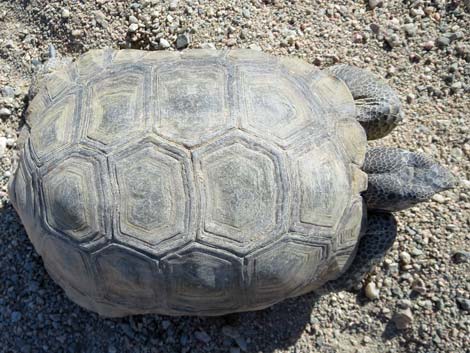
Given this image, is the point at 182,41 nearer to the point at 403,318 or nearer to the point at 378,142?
the point at 378,142

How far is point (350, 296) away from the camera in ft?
11.6

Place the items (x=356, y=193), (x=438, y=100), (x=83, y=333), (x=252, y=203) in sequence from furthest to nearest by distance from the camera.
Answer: (x=438, y=100) < (x=83, y=333) < (x=356, y=193) < (x=252, y=203)

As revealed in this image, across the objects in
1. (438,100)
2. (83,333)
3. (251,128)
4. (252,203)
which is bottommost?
(83,333)

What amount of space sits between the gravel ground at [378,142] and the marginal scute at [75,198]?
951 millimetres

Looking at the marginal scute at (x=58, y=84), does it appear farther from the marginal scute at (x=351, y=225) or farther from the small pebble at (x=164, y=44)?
the marginal scute at (x=351, y=225)

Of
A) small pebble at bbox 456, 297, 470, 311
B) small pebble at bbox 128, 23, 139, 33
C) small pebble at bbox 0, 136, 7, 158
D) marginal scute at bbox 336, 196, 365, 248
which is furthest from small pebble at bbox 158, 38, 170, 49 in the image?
small pebble at bbox 456, 297, 470, 311

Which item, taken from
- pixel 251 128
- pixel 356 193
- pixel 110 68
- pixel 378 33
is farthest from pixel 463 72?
pixel 110 68

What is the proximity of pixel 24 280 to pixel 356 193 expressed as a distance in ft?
7.12

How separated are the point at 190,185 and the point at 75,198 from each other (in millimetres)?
576

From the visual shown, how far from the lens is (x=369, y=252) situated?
3.31m

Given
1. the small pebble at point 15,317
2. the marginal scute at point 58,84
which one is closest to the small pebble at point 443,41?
the marginal scute at point 58,84

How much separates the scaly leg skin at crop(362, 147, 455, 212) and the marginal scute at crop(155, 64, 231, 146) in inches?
41.8

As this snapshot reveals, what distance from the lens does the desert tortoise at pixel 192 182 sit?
257cm

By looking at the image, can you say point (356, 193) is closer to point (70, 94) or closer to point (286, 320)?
point (286, 320)
